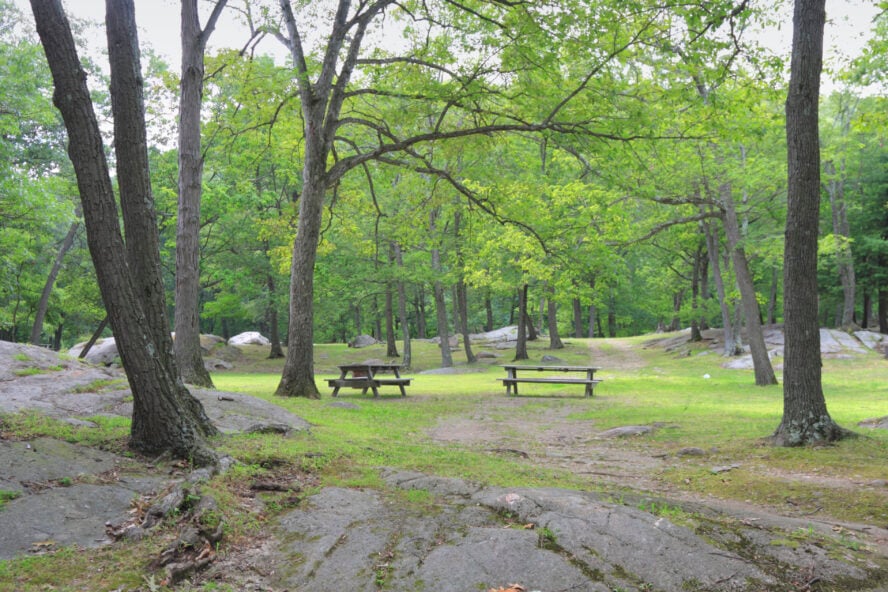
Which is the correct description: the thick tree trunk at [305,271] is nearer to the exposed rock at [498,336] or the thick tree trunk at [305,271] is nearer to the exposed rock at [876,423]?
the exposed rock at [876,423]

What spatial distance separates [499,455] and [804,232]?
4726mm

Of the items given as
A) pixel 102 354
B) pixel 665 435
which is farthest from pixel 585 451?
pixel 102 354

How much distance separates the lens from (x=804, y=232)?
7.31 m

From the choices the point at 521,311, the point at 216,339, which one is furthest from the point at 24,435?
the point at 216,339

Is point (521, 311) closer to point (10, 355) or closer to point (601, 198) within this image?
point (601, 198)

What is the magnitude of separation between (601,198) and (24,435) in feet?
36.6

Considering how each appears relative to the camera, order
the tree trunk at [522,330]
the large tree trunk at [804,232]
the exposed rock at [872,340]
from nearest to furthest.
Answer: the large tree trunk at [804,232], the exposed rock at [872,340], the tree trunk at [522,330]

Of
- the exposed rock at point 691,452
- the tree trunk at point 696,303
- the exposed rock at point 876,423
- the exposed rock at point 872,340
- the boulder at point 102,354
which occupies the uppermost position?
the tree trunk at point 696,303

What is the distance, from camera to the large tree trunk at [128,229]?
15.6 ft

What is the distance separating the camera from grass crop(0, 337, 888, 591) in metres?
3.75

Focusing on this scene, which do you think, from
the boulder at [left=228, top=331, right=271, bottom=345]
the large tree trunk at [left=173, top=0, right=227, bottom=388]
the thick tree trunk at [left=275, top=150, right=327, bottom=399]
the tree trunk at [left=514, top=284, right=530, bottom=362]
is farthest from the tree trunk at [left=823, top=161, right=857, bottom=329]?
the boulder at [left=228, top=331, right=271, bottom=345]

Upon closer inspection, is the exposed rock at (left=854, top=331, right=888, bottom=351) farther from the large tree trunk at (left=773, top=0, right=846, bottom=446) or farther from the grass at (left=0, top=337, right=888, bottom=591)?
the large tree trunk at (left=773, top=0, right=846, bottom=446)

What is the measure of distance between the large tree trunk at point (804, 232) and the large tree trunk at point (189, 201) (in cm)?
959

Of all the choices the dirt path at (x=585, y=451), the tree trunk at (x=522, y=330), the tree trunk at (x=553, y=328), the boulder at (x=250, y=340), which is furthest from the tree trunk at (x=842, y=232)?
the boulder at (x=250, y=340)
